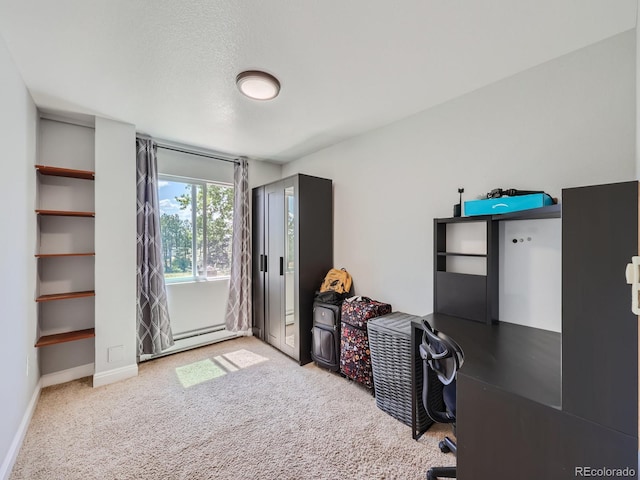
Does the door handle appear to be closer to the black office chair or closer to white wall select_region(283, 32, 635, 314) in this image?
the black office chair

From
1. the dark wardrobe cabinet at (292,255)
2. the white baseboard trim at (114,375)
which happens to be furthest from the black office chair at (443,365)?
the white baseboard trim at (114,375)

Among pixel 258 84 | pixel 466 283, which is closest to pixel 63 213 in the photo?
pixel 258 84

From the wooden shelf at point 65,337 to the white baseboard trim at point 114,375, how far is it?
39cm

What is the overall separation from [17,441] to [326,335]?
90.2 inches

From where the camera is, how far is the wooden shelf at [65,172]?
2.28 meters

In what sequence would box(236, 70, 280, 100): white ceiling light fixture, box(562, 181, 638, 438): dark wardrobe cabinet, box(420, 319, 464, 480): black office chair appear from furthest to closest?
box(236, 70, 280, 100): white ceiling light fixture, box(420, 319, 464, 480): black office chair, box(562, 181, 638, 438): dark wardrobe cabinet

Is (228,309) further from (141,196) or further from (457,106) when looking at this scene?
(457,106)

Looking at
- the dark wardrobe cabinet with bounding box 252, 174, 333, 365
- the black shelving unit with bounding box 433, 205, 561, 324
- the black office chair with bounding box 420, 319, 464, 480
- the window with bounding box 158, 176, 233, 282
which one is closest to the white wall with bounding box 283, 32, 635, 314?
the black shelving unit with bounding box 433, 205, 561, 324

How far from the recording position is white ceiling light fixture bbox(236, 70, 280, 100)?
6.07 feet

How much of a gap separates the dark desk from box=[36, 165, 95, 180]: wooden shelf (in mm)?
3365

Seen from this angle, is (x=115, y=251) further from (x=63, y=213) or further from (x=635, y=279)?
(x=635, y=279)

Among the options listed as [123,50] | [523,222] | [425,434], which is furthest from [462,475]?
[123,50]

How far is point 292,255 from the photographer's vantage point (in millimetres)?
3098

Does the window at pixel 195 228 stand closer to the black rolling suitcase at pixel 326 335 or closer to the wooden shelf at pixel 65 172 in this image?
the wooden shelf at pixel 65 172
